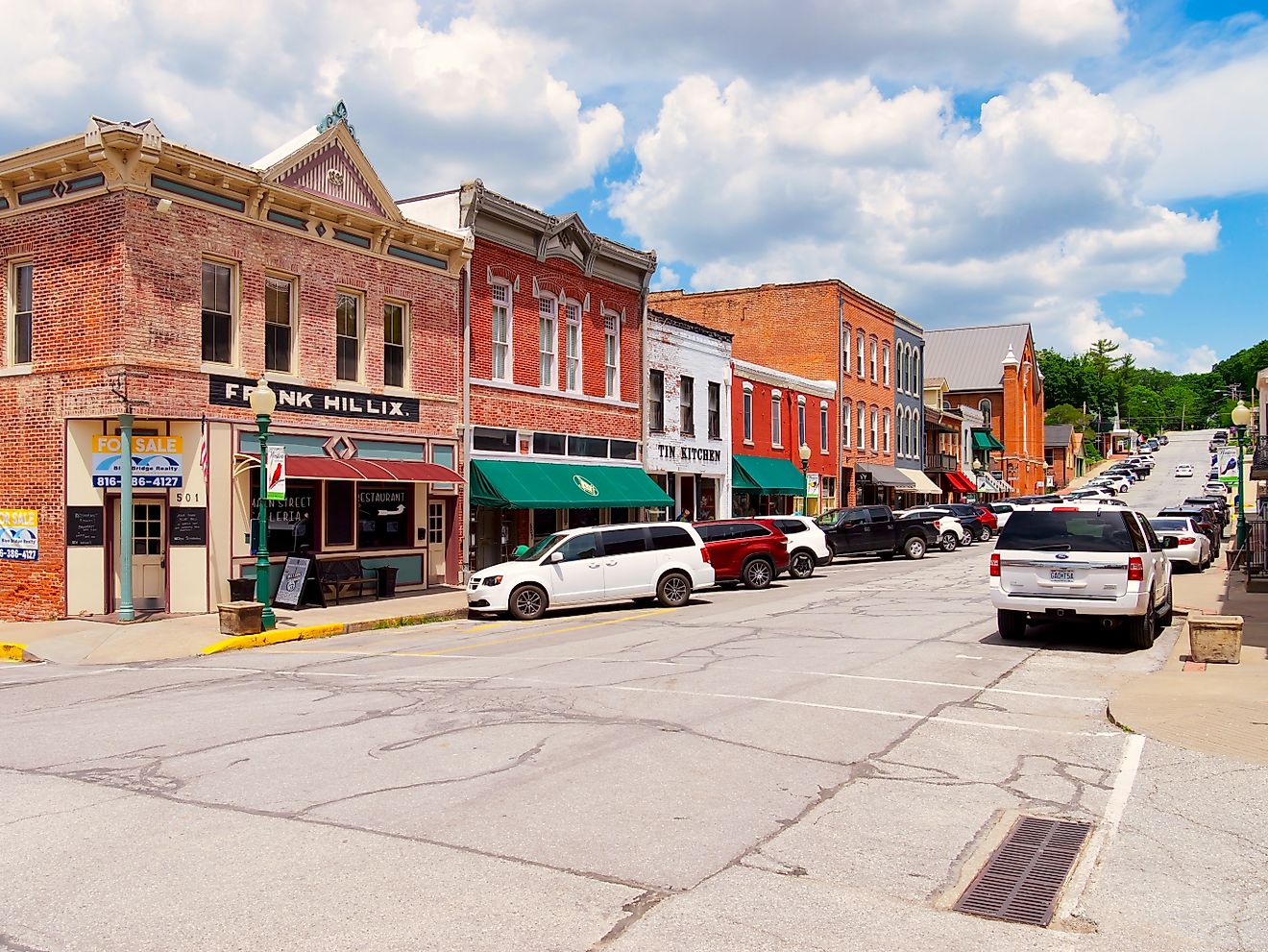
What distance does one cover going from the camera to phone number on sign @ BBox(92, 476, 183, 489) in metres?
18.8

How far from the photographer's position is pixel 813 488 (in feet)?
141

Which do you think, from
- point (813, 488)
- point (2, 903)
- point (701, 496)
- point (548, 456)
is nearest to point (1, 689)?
point (2, 903)

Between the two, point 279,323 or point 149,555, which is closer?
point 149,555

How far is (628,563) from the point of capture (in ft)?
70.1

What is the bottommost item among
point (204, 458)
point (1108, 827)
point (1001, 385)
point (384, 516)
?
point (1108, 827)

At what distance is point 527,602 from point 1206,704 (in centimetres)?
1230

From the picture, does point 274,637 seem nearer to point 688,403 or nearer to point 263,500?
point 263,500

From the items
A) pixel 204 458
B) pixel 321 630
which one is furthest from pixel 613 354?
pixel 321 630

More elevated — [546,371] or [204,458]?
[546,371]

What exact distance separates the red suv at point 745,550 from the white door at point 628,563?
Answer: 4206 mm

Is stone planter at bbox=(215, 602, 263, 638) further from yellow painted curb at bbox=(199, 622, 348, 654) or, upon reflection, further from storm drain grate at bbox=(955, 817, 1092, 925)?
storm drain grate at bbox=(955, 817, 1092, 925)

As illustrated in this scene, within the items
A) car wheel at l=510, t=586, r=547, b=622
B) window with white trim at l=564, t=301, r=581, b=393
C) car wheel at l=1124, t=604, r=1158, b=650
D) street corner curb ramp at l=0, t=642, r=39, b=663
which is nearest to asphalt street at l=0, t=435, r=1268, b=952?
car wheel at l=1124, t=604, r=1158, b=650

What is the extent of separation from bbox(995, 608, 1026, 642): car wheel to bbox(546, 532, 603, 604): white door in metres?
7.98

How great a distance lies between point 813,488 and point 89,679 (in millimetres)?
32624
